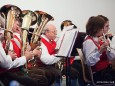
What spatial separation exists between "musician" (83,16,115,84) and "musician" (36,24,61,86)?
45 cm

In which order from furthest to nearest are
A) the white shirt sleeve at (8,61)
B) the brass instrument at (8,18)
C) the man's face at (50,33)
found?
the man's face at (50,33) → the brass instrument at (8,18) → the white shirt sleeve at (8,61)

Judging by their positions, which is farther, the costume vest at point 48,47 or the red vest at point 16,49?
the costume vest at point 48,47

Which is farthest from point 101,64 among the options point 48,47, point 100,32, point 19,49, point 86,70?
point 19,49

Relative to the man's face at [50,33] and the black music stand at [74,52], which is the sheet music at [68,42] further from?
the man's face at [50,33]

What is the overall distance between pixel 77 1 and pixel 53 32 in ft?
6.99

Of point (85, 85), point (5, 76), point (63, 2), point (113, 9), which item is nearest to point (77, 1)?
point (63, 2)

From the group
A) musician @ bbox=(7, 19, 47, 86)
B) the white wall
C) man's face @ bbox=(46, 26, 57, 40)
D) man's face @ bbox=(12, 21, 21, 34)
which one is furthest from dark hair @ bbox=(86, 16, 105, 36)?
the white wall

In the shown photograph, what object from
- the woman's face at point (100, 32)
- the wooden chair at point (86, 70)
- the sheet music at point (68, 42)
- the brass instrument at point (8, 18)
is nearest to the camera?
the brass instrument at point (8, 18)

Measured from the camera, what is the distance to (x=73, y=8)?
5215mm

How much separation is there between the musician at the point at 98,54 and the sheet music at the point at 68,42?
0.33 meters

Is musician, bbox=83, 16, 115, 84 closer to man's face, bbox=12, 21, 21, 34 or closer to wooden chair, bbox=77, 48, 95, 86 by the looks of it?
wooden chair, bbox=77, 48, 95, 86

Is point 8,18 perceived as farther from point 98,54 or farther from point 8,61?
point 98,54

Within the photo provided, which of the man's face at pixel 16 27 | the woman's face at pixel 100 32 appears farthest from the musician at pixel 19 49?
the woman's face at pixel 100 32

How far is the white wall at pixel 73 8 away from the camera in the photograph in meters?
4.66
